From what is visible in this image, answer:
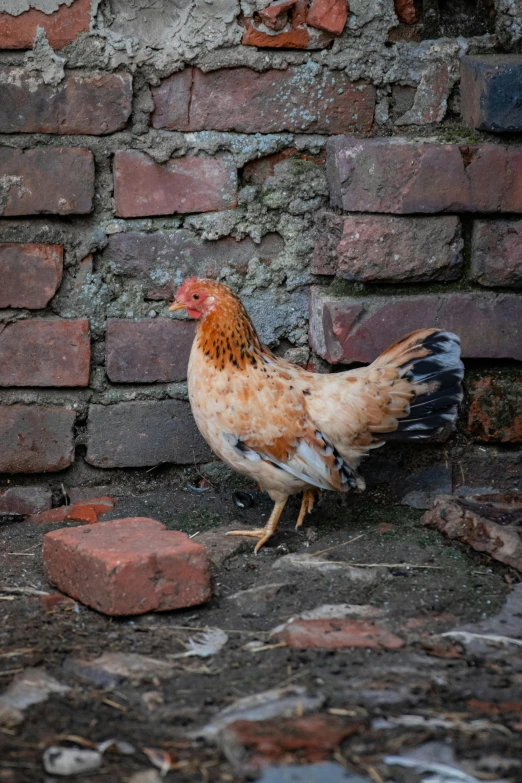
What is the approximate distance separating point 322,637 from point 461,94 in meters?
Answer: 1.65

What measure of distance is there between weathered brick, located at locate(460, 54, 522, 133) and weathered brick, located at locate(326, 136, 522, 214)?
66 millimetres

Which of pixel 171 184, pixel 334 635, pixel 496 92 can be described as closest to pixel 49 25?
pixel 171 184

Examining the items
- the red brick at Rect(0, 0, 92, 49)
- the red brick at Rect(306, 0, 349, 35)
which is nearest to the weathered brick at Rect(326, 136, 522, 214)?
the red brick at Rect(306, 0, 349, 35)

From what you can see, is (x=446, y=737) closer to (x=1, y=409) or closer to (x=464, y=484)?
(x=464, y=484)

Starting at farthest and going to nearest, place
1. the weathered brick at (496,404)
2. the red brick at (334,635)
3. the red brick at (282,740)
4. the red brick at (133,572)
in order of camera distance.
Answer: the weathered brick at (496,404), the red brick at (133,572), the red brick at (334,635), the red brick at (282,740)

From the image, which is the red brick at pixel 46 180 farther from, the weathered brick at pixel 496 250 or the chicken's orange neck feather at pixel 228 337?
the weathered brick at pixel 496 250

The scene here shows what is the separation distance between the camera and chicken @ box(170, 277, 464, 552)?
2.60m

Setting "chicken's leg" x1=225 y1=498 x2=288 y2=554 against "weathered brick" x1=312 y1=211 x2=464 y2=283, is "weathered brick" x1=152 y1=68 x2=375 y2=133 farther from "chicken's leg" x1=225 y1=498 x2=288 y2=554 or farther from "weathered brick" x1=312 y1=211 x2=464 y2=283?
"chicken's leg" x1=225 y1=498 x2=288 y2=554

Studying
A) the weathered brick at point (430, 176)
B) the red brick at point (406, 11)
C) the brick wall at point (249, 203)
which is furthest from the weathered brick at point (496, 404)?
the red brick at point (406, 11)

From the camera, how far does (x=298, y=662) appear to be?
1823 millimetres

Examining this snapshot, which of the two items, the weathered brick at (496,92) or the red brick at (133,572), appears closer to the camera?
the red brick at (133,572)

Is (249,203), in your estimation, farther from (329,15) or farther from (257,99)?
(329,15)

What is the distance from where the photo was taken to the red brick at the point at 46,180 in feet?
8.73

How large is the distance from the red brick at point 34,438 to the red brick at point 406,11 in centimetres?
153
